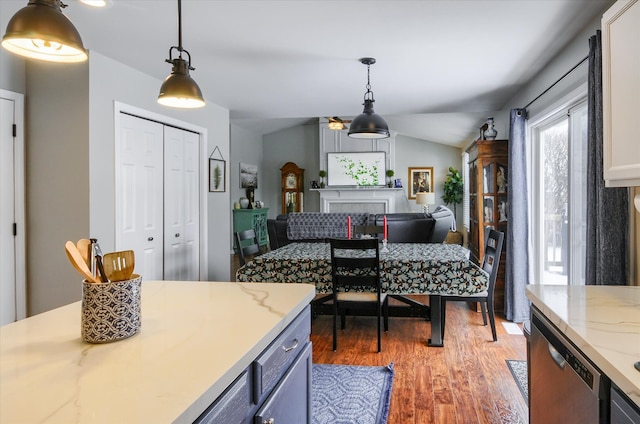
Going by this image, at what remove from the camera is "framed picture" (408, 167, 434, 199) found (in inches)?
425

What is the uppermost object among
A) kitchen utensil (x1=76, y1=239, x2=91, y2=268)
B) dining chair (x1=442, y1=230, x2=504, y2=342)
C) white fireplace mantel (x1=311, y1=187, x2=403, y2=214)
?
white fireplace mantel (x1=311, y1=187, x2=403, y2=214)

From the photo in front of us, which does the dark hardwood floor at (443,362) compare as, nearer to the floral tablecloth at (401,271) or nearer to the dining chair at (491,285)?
the dining chair at (491,285)

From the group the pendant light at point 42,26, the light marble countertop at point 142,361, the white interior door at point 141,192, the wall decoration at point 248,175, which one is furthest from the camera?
the wall decoration at point 248,175

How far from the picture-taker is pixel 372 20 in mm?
2773

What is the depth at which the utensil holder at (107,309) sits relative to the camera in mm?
1038

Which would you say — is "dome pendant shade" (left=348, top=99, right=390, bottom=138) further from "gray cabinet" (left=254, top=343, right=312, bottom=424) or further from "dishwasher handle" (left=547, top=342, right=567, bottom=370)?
"dishwasher handle" (left=547, top=342, right=567, bottom=370)

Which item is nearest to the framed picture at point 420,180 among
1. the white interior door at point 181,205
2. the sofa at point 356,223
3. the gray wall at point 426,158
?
the gray wall at point 426,158

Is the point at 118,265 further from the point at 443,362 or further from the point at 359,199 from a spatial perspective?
the point at 359,199

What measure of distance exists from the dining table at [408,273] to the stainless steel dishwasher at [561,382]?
1654 millimetres

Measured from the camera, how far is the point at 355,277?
3.34 meters

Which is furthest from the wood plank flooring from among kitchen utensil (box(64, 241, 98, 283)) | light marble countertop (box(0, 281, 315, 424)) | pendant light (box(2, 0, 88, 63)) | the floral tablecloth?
pendant light (box(2, 0, 88, 63))

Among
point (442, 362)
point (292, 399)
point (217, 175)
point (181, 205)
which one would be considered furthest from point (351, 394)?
point (217, 175)

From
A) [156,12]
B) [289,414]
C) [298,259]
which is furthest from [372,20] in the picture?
[289,414]

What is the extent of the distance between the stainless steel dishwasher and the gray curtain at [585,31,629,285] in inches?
32.7
